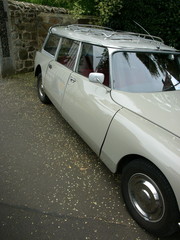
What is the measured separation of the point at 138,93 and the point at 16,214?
1.95m

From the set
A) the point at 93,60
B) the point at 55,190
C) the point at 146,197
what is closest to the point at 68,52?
the point at 93,60

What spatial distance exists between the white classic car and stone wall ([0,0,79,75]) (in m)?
3.22

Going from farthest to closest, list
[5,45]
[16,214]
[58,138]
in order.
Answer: [5,45] → [58,138] → [16,214]

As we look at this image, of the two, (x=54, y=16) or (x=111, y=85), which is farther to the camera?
(x=54, y=16)

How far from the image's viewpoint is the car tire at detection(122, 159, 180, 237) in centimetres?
199

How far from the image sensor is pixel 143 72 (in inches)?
115

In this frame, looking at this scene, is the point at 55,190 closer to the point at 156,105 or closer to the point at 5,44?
the point at 156,105

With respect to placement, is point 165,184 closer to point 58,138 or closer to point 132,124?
point 132,124

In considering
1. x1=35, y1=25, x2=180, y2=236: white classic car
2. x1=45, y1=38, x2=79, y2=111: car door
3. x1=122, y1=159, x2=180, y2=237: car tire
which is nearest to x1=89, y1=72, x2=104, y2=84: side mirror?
x1=35, y1=25, x2=180, y2=236: white classic car

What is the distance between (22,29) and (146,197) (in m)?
6.18

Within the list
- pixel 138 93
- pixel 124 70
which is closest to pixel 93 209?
pixel 138 93

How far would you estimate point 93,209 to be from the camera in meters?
2.58

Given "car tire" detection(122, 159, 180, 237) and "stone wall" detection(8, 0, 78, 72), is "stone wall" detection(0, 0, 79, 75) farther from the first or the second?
"car tire" detection(122, 159, 180, 237)

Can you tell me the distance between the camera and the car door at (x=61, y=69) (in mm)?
3618
